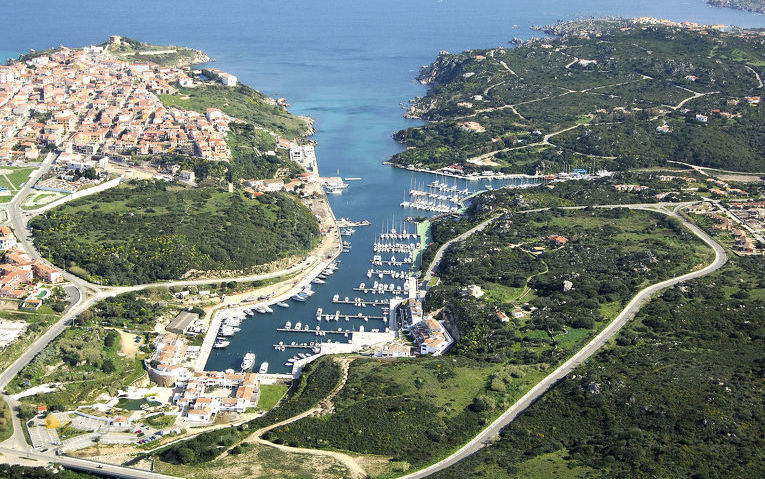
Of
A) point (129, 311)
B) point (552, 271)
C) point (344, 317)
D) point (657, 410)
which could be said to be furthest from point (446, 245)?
point (657, 410)

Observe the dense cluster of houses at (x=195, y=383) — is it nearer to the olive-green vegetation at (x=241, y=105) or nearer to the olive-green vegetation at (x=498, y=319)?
the olive-green vegetation at (x=498, y=319)

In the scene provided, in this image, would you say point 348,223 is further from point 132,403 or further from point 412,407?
point 412,407

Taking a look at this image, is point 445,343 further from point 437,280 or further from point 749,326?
point 749,326

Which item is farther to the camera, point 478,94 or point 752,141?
point 478,94

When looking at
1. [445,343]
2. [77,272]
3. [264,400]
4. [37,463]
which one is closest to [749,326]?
[445,343]

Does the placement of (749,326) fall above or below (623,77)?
below

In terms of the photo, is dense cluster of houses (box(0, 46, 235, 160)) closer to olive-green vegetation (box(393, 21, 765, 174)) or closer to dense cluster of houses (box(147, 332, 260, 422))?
olive-green vegetation (box(393, 21, 765, 174))
